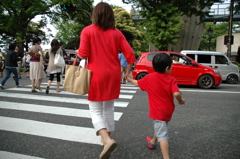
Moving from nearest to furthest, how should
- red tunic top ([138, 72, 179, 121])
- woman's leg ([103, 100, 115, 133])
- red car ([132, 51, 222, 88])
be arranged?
red tunic top ([138, 72, 179, 121])
woman's leg ([103, 100, 115, 133])
red car ([132, 51, 222, 88])

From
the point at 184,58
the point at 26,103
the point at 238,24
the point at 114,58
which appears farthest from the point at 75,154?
the point at 238,24

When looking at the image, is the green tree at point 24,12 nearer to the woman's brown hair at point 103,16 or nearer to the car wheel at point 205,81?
the car wheel at point 205,81

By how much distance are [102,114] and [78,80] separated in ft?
1.80

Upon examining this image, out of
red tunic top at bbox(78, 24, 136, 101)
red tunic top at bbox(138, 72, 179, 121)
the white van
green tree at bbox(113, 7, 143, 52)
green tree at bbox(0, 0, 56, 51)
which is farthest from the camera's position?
green tree at bbox(113, 7, 143, 52)

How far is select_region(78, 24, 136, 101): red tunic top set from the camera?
7.18 feet

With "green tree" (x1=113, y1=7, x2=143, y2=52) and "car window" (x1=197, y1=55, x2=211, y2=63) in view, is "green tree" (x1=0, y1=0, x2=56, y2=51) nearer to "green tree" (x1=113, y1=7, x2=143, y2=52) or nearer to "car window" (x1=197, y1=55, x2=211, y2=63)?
"green tree" (x1=113, y1=7, x2=143, y2=52)

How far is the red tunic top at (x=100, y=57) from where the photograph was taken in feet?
7.18

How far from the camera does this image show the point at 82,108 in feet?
15.3

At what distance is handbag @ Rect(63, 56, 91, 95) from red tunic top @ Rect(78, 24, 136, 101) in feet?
0.22

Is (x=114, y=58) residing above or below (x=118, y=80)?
above

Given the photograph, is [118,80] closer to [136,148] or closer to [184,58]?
[136,148]

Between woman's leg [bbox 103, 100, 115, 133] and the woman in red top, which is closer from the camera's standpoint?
the woman in red top

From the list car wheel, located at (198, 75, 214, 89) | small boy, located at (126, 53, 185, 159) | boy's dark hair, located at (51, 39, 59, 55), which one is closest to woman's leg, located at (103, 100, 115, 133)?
small boy, located at (126, 53, 185, 159)

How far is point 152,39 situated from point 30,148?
14.9 meters
